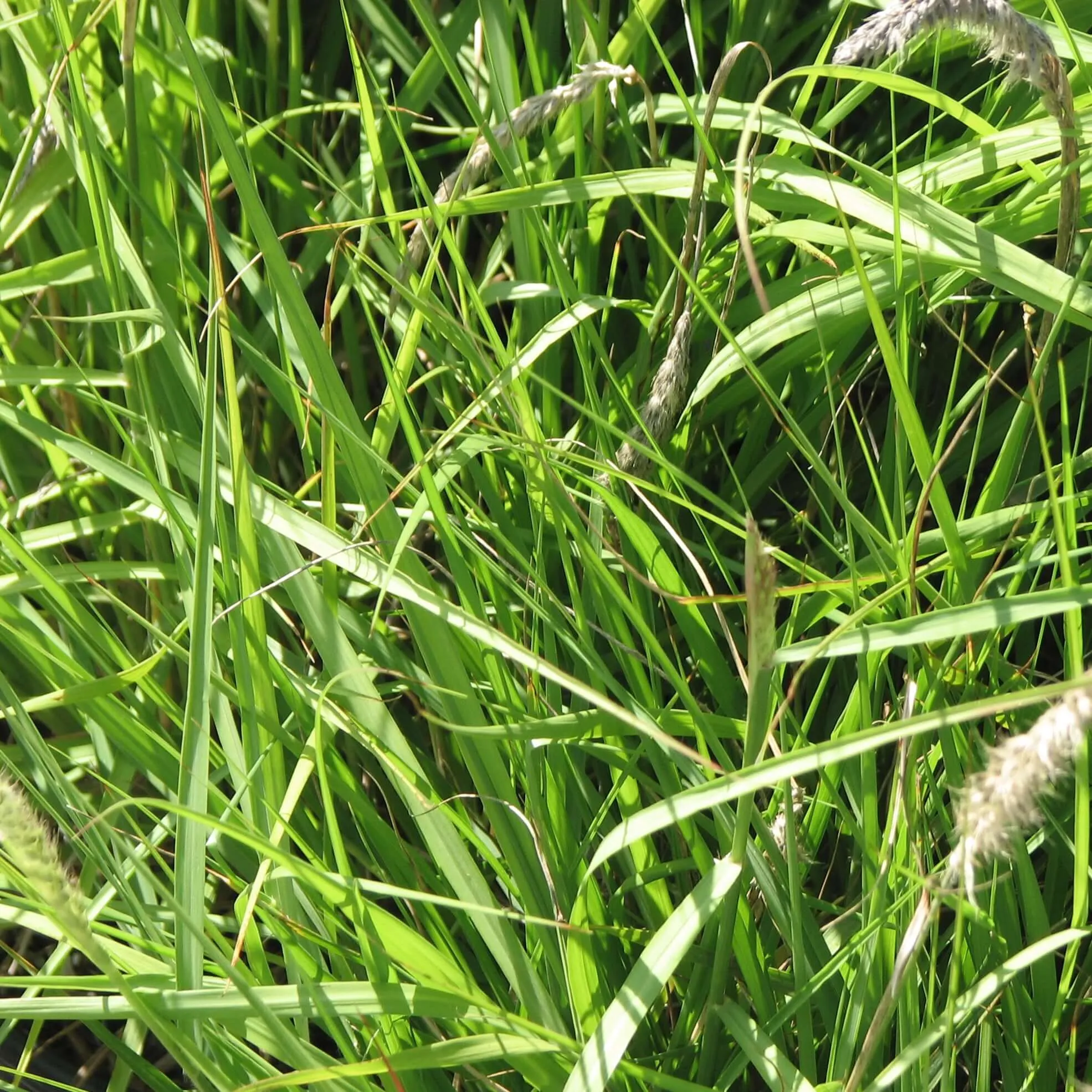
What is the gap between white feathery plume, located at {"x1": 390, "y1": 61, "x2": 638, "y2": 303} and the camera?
729 mm

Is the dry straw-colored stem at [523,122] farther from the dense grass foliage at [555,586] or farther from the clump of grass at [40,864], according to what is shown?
the clump of grass at [40,864]

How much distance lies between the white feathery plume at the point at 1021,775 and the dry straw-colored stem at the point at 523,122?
49 cm

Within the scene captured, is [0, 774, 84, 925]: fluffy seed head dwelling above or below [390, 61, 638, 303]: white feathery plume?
below

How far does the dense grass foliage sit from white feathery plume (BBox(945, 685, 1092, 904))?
0.03 metres

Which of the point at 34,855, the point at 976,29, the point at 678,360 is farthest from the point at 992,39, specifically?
the point at 34,855

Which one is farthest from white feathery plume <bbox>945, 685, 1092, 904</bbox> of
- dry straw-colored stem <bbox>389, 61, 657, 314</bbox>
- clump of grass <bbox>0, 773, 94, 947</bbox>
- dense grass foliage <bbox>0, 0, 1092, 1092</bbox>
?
dry straw-colored stem <bbox>389, 61, 657, 314</bbox>

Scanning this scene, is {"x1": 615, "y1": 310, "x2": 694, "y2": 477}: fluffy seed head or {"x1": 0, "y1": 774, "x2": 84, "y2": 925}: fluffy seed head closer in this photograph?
{"x1": 0, "y1": 774, "x2": 84, "y2": 925}: fluffy seed head

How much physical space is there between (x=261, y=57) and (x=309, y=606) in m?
0.76

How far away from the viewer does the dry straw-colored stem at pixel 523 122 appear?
728 millimetres

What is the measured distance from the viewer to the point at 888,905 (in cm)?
65

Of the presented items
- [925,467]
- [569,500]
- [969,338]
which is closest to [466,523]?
[569,500]

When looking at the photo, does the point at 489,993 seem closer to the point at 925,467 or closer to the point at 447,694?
the point at 447,694

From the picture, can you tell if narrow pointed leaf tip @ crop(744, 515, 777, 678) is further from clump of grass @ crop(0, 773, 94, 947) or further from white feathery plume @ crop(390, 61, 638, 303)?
white feathery plume @ crop(390, 61, 638, 303)

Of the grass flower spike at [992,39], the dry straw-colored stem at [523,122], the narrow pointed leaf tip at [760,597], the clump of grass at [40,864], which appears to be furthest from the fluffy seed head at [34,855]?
the grass flower spike at [992,39]
